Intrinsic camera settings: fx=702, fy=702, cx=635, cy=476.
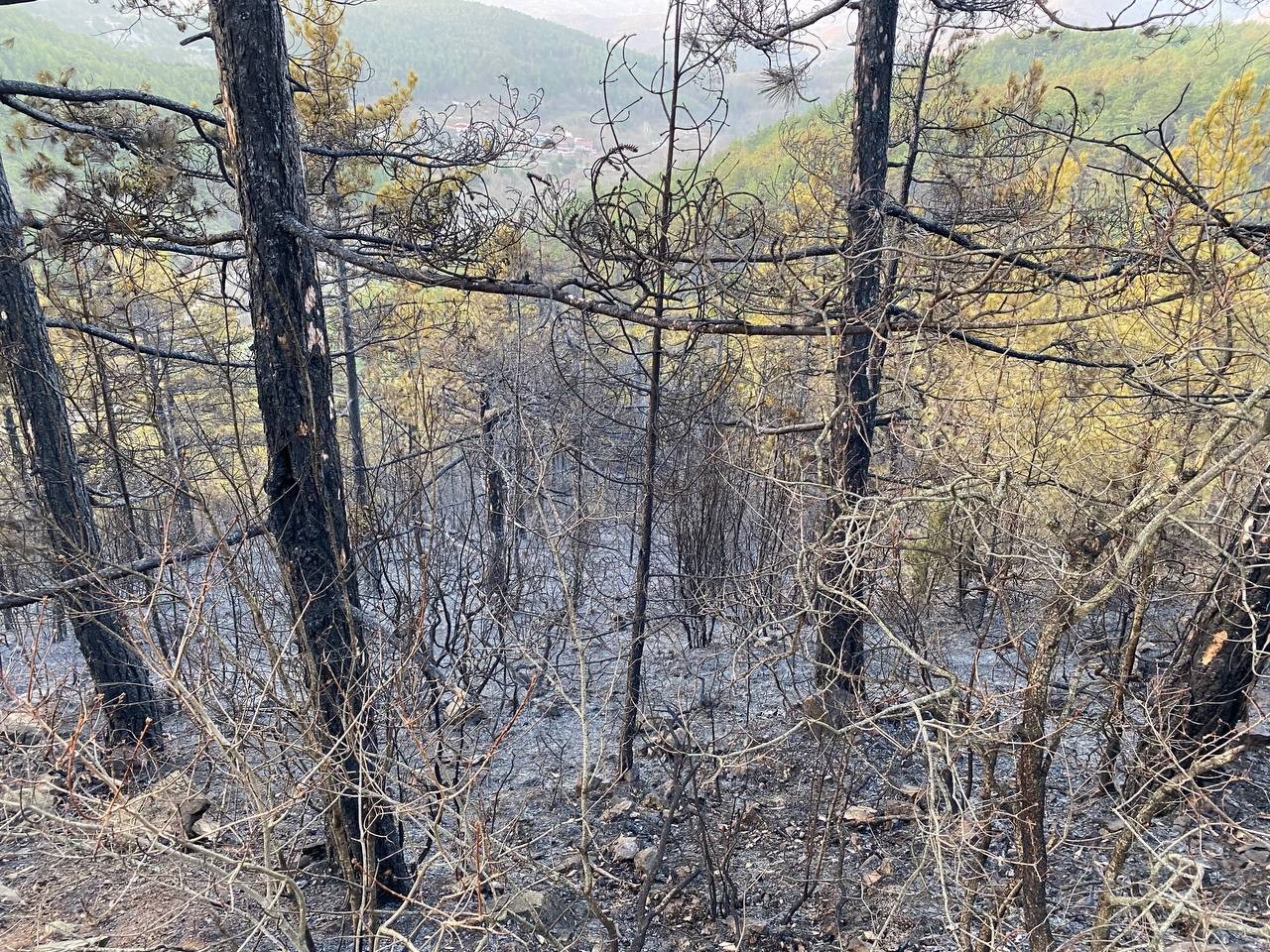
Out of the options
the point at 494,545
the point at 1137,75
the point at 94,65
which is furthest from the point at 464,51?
the point at 494,545

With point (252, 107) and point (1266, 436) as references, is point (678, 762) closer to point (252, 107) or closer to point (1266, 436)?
point (1266, 436)

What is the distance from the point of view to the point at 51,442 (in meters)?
5.61

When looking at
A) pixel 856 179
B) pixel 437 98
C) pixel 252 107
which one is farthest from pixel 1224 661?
pixel 437 98

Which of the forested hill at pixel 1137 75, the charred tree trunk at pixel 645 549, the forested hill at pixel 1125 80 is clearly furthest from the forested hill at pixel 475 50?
the charred tree trunk at pixel 645 549

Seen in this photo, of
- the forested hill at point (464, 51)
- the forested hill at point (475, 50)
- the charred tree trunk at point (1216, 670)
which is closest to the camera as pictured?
the charred tree trunk at point (1216, 670)

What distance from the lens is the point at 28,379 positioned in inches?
213

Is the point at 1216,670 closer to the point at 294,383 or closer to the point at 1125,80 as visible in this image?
the point at 294,383

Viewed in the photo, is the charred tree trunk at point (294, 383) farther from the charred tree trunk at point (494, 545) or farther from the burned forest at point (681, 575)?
the charred tree trunk at point (494, 545)

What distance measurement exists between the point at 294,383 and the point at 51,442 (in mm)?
3391

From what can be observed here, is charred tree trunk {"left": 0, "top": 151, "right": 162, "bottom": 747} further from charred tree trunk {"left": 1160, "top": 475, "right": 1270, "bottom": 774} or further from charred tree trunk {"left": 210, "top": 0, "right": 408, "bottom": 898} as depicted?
charred tree trunk {"left": 1160, "top": 475, "right": 1270, "bottom": 774}

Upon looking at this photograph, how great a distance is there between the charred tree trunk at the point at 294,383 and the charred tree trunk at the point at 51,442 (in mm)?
2071

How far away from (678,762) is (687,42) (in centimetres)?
499

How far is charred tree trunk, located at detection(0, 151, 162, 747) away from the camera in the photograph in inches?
201

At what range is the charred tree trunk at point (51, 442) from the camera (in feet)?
16.8
